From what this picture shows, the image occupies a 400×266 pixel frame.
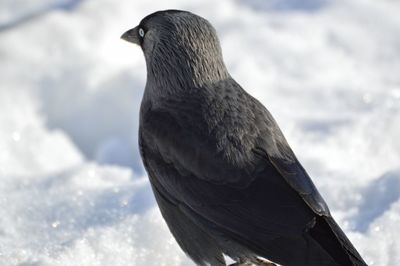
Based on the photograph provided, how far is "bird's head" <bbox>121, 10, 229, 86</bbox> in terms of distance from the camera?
5480mm

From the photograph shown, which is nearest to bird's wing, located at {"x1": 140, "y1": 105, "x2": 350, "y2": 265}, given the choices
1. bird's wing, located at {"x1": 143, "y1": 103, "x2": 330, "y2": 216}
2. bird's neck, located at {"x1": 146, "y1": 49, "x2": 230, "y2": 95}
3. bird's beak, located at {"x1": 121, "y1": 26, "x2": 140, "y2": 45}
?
bird's wing, located at {"x1": 143, "y1": 103, "x2": 330, "y2": 216}

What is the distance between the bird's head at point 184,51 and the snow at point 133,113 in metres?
0.83

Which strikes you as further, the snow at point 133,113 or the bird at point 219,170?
the snow at point 133,113

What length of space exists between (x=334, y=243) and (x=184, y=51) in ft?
5.36

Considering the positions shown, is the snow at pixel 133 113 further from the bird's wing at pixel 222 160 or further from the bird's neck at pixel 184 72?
the bird's neck at pixel 184 72

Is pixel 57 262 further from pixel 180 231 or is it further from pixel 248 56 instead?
pixel 248 56

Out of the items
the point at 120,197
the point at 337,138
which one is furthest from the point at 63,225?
the point at 337,138

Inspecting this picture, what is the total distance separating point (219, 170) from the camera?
479 cm

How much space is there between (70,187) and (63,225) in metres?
0.60

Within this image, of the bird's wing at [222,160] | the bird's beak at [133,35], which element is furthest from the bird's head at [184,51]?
the bird's wing at [222,160]

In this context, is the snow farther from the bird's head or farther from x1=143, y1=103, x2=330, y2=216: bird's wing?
the bird's head

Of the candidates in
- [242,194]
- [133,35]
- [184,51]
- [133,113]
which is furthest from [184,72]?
[133,113]

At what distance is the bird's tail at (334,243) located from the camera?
4.39m

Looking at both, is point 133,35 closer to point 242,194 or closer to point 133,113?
point 242,194
